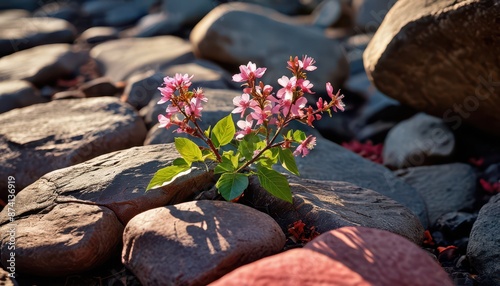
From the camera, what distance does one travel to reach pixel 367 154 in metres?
5.70

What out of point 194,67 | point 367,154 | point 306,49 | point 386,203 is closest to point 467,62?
point 386,203

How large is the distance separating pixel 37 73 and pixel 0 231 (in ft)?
12.6

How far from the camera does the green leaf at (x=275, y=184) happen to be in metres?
2.80

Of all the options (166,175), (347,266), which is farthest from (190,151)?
(347,266)

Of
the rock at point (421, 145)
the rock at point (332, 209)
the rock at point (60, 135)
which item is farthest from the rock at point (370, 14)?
the rock at point (332, 209)

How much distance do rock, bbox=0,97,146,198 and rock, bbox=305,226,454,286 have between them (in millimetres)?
2190

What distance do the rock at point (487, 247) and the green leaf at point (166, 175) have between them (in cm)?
168

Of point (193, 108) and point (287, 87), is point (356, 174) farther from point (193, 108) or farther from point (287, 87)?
point (193, 108)

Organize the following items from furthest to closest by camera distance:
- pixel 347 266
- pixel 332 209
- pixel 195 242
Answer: pixel 332 209, pixel 195 242, pixel 347 266

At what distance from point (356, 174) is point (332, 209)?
4.57 ft

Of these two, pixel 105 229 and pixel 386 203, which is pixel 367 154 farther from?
pixel 105 229

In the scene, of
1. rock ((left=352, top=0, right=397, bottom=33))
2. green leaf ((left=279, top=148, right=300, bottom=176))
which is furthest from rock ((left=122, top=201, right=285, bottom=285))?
rock ((left=352, top=0, right=397, bottom=33))

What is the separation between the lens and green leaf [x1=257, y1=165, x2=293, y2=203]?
2803mm

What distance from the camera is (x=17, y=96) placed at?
213 inches
